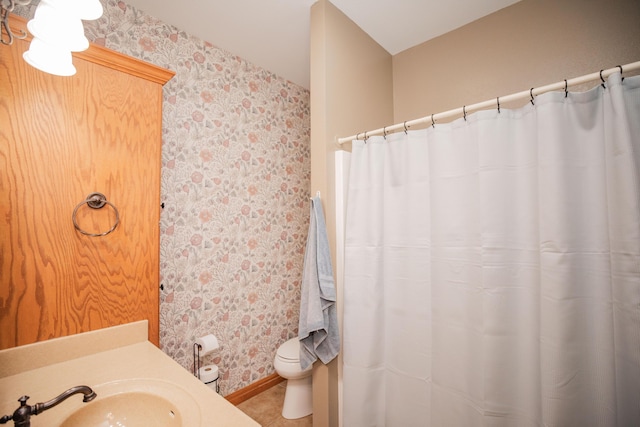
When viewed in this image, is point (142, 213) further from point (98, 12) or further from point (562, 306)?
point (562, 306)

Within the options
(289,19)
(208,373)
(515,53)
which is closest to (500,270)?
(515,53)

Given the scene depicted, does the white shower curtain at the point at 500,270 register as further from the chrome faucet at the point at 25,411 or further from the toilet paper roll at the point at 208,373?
the chrome faucet at the point at 25,411

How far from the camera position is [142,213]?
1318mm

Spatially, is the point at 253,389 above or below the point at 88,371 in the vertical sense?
below

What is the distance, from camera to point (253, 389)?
2.18 m

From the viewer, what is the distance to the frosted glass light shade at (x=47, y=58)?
2.44 feet

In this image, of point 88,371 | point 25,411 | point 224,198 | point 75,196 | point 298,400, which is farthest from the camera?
point 224,198

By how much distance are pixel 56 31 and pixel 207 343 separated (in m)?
1.70

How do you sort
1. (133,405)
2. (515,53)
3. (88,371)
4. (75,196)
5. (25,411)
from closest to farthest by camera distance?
(25,411) → (133,405) → (88,371) → (75,196) → (515,53)

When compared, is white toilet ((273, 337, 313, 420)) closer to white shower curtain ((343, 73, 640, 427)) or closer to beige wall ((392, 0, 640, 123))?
white shower curtain ((343, 73, 640, 427))

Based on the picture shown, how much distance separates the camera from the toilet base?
1.92 m

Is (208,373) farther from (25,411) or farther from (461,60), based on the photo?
(461,60)

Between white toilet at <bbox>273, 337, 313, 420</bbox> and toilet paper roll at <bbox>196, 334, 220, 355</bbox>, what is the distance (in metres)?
0.44

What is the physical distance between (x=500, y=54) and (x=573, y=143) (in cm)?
109
